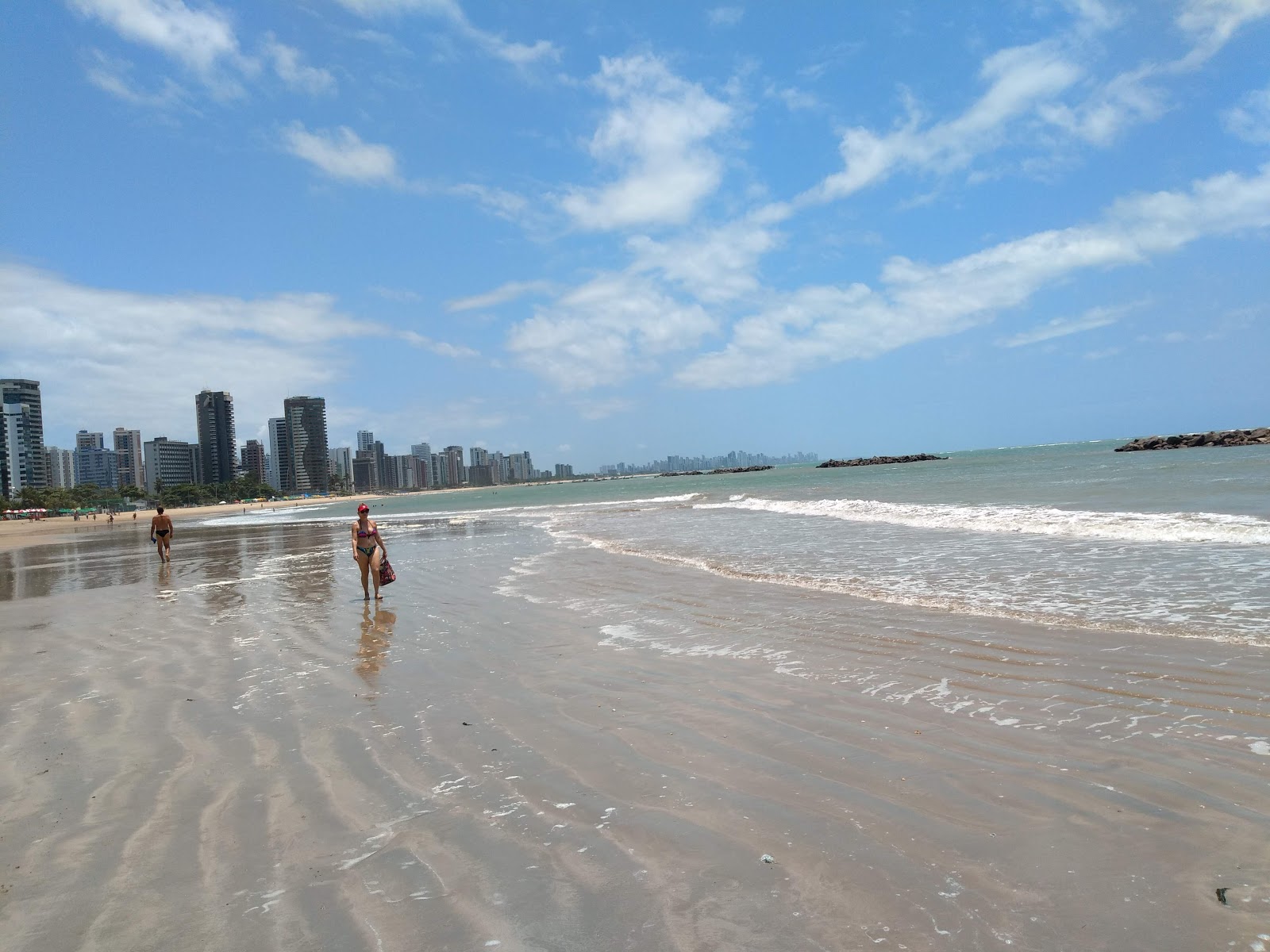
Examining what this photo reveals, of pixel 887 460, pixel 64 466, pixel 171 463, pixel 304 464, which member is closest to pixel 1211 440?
pixel 887 460

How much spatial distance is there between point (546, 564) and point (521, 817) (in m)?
11.8

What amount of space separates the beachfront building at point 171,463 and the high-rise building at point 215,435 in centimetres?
558

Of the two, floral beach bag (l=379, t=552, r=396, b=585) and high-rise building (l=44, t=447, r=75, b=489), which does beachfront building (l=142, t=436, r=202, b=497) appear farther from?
floral beach bag (l=379, t=552, r=396, b=585)

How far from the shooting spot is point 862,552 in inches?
573

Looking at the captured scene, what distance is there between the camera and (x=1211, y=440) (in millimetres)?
71250

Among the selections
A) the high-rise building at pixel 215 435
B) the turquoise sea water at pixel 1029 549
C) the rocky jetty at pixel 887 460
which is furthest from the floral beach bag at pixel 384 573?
the high-rise building at pixel 215 435

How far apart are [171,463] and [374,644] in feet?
702

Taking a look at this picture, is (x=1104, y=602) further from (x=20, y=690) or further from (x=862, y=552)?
(x=20, y=690)

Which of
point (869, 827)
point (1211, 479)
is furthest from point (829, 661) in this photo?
point (1211, 479)

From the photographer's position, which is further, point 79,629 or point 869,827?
point 79,629

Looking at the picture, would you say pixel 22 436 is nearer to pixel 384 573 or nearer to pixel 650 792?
pixel 384 573

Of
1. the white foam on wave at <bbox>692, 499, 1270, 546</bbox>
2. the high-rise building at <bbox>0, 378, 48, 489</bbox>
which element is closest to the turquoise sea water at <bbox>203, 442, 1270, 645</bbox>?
the white foam on wave at <bbox>692, 499, 1270, 546</bbox>

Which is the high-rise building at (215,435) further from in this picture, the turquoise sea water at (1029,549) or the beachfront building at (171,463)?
the turquoise sea water at (1029,549)

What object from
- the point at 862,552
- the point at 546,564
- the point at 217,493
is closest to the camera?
the point at 862,552
